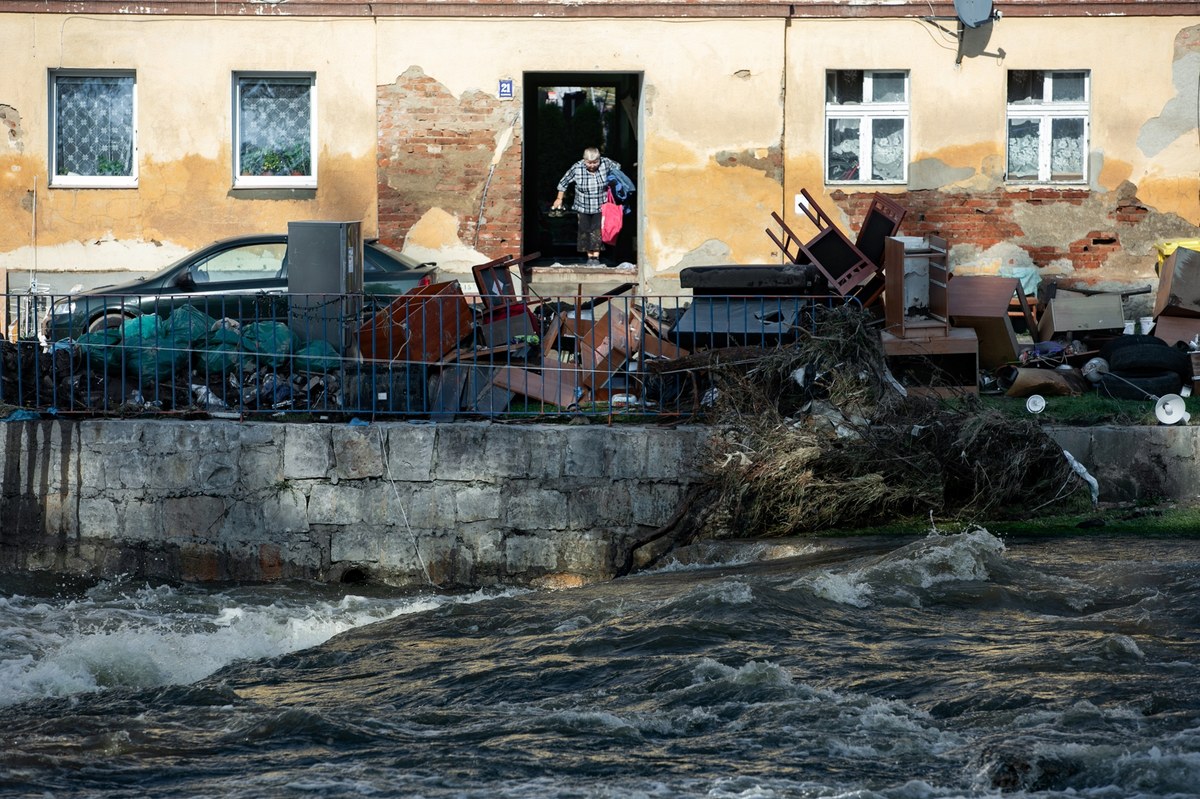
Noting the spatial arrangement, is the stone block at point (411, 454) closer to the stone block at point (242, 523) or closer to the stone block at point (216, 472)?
the stone block at point (242, 523)

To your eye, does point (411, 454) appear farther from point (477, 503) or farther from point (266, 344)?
point (266, 344)

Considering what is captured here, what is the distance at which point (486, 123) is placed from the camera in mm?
16344

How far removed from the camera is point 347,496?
939 centimetres

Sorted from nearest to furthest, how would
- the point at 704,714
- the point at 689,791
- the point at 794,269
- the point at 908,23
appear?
the point at 689,791, the point at 704,714, the point at 794,269, the point at 908,23

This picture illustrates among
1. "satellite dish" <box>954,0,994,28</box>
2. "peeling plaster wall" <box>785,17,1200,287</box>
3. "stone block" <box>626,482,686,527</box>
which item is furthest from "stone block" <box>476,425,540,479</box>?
"satellite dish" <box>954,0,994,28</box>

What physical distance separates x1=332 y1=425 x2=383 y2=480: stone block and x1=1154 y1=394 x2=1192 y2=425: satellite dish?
546 cm

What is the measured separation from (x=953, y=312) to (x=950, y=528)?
287 cm

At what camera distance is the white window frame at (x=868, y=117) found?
1650cm

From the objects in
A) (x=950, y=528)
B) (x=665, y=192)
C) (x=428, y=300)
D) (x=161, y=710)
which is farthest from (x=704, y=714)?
(x=665, y=192)

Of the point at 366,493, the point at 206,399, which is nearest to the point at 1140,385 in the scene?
the point at 366,493

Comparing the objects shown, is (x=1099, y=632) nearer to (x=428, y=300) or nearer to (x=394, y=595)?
(x=394, y=595)

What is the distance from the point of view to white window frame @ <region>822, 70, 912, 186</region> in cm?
1650

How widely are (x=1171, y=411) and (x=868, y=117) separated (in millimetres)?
7702

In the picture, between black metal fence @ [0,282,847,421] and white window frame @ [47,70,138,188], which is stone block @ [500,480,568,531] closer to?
black metal fence @ [0,282,847,421]
